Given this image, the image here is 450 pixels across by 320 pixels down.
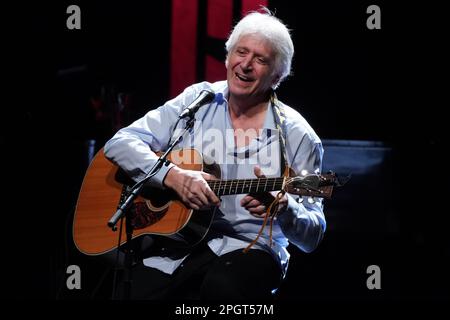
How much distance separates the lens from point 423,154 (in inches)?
187

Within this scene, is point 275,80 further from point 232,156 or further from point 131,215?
point 131,215

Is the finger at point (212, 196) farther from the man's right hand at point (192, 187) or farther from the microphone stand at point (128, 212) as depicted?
the microphone stand at point (128, 212)

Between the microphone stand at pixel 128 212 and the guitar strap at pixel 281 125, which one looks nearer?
the microphone stand at pixel 128 212

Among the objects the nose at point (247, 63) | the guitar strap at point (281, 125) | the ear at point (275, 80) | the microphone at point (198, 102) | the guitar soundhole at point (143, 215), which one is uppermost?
the nose at point (247, 63)

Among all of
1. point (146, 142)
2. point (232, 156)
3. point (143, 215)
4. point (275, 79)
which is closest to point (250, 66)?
point (275, 79)

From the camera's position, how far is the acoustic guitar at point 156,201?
2.71 m

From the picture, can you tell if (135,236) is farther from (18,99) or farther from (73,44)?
(73,44)

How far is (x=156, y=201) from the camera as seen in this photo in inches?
122

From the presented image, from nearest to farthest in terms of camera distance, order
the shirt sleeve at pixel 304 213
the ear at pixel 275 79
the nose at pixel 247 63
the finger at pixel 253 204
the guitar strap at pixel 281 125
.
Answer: the finger at pixel 253 204 → the shirt sleeve at pixel 304 213 → the guitar strap at pixel 281 125 → the nose at pixel 247 63 → the ear at pixel 275 79

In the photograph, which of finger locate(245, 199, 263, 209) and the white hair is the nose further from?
finger locate(245, 199, 263, 209)

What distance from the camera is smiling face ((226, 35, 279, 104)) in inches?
125

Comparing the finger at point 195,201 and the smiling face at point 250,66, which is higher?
the smiling face at point 250,66

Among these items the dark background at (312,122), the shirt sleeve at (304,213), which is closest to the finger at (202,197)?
the shirt sleeve at (304,213)
